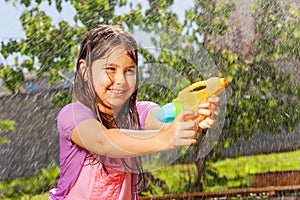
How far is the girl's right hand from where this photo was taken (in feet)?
4.99

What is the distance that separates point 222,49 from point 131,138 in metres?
3.27

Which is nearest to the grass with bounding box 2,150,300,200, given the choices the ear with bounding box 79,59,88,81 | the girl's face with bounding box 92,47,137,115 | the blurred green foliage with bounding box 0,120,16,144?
the blurred green foliage with bounding box 0,120,16,144

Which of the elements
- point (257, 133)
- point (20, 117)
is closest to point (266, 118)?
point (257, 133)

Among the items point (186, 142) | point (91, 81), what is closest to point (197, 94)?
point (186, 142)

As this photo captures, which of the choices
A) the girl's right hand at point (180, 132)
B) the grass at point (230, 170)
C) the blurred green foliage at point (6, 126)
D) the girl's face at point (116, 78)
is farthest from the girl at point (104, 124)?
the blurred green foliage at point (6, 126)

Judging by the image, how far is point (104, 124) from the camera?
75.9 inches

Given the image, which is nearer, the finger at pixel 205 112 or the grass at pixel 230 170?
the finger at pixel 205 112

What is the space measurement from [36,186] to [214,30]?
5.38 ft

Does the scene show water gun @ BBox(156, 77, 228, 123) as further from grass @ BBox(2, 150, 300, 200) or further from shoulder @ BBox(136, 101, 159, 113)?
grass @ BBox(2, 150, 300, 200)

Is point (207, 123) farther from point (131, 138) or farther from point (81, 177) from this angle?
point (81, 177)

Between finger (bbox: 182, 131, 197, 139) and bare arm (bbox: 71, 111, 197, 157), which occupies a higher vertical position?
finger (bbox: 182, 131, 197, 139)

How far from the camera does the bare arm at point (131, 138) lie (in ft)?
5.03

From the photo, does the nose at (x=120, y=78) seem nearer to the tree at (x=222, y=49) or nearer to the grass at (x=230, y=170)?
the tree at (x=222, y=49)

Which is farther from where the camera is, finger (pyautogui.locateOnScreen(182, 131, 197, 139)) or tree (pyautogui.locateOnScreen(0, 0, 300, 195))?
tree (pyautogui.locateOnScreen(0, 0, 300, 195))
